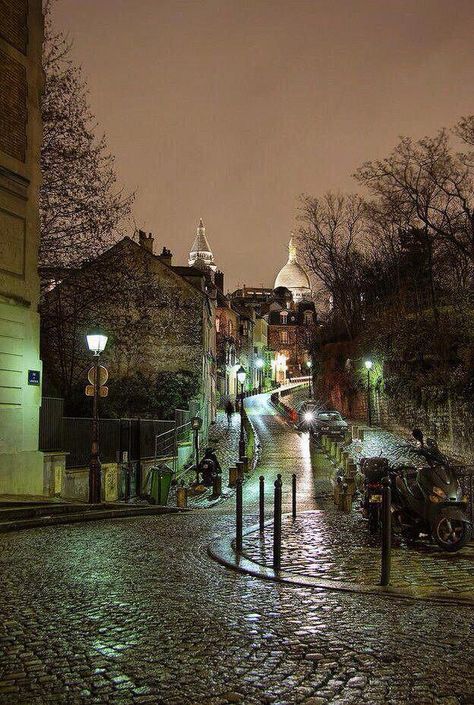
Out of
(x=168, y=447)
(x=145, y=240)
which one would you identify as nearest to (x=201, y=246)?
(x=145, y=240)

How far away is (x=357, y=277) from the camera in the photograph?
51.4 m

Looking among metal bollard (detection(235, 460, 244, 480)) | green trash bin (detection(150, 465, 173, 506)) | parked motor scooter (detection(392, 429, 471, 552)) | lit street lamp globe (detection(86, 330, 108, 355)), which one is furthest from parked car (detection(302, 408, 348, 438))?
parked motor scooter (detection(392, 429, 471, 552))

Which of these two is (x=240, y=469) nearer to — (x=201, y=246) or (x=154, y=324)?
(x=154, y=324)

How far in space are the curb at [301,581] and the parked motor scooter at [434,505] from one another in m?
2.39

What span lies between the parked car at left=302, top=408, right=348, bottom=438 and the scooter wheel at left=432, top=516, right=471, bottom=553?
2807cm

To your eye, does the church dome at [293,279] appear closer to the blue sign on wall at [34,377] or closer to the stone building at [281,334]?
the stone building at [281,334]

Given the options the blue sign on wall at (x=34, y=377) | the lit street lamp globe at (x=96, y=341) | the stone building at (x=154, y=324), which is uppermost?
the stone building at (x=154, y=324)

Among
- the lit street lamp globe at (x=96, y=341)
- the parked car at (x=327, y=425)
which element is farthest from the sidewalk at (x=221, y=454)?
the lit street lamp globe at (x=96, y=341)

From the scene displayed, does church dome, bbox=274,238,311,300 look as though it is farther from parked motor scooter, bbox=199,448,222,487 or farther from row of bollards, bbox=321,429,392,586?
parked motor scooter, bbox=199,448,222,487

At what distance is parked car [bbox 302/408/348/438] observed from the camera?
3834 centimetres

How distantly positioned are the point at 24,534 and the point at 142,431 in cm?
1408

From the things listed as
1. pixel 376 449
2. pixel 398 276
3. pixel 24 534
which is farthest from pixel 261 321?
pixel 24 534

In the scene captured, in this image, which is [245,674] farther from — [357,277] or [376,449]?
[357,277]

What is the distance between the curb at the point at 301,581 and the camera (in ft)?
23.9
